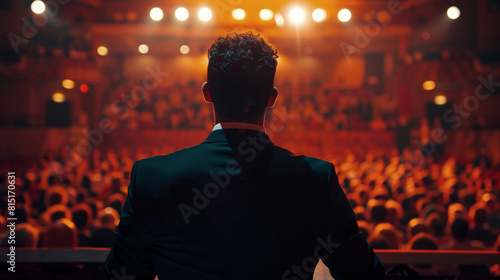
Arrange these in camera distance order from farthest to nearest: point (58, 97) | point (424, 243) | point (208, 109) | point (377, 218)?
point (208, 109) → point (58, 97) → point (377, 218) → point (424, 243)

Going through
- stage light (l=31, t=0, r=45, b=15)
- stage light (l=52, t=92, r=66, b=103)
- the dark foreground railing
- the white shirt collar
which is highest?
stage light (l=31, t=0, r=45, b=15)

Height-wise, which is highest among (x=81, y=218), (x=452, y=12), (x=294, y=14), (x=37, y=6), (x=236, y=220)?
(x=452, y=12)

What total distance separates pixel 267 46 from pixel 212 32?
19960 mm

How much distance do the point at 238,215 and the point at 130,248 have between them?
366mm

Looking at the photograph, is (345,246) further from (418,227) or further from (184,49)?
(184,49)

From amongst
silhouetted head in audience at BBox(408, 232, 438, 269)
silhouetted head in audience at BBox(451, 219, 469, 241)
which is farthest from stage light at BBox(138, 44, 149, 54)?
silhouetted head in audience at BBox(408, 232, 438, 269)

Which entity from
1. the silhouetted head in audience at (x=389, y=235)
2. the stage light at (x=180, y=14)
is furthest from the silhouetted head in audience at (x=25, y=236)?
the stage light at (x=180, y=14)

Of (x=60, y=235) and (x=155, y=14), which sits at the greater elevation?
(x=155, y=14)

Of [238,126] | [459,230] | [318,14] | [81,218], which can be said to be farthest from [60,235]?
[318,14]

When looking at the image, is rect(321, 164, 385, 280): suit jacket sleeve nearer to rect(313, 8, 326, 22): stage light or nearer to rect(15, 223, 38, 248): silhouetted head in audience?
rect(15, 223, 38, 248): silhouetted head in audience

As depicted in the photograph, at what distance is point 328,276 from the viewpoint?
175cm

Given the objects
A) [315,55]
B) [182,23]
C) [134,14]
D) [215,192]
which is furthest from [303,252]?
[315,55]

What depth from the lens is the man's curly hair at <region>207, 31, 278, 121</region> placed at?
4.48 ft

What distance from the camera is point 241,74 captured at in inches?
53.9
